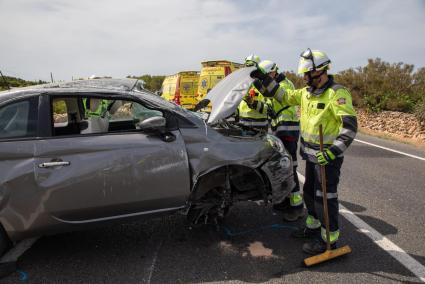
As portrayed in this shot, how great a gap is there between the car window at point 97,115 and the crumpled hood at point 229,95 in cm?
63

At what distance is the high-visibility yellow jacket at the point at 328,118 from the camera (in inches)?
135

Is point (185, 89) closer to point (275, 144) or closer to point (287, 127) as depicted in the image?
point (287, 127)

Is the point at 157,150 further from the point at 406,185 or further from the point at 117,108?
the point at 406,185

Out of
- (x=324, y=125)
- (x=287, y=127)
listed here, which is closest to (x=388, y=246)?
(x=324, y=125)

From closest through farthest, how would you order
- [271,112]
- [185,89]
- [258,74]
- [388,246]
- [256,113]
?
[388,246], [258,74], [271,112], [256,113], [185,89]

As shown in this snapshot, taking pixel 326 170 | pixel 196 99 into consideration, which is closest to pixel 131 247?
pixel 326 170

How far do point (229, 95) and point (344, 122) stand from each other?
1121mm

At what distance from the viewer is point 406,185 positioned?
5.96 m

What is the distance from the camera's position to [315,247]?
3.66 meters

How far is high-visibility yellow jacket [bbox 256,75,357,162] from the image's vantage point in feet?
11.2

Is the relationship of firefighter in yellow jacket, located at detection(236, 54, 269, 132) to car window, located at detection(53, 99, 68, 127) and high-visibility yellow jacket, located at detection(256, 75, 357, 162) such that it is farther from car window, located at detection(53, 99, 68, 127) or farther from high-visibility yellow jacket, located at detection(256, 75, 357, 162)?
car window, located at detection(53, 99, 68, 127)

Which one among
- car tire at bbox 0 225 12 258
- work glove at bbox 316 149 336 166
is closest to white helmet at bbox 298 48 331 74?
work glove at bbox 316 149 336 166

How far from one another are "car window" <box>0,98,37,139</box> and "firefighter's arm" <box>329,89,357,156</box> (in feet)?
8.86

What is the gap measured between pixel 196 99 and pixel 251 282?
12503 millimetres
